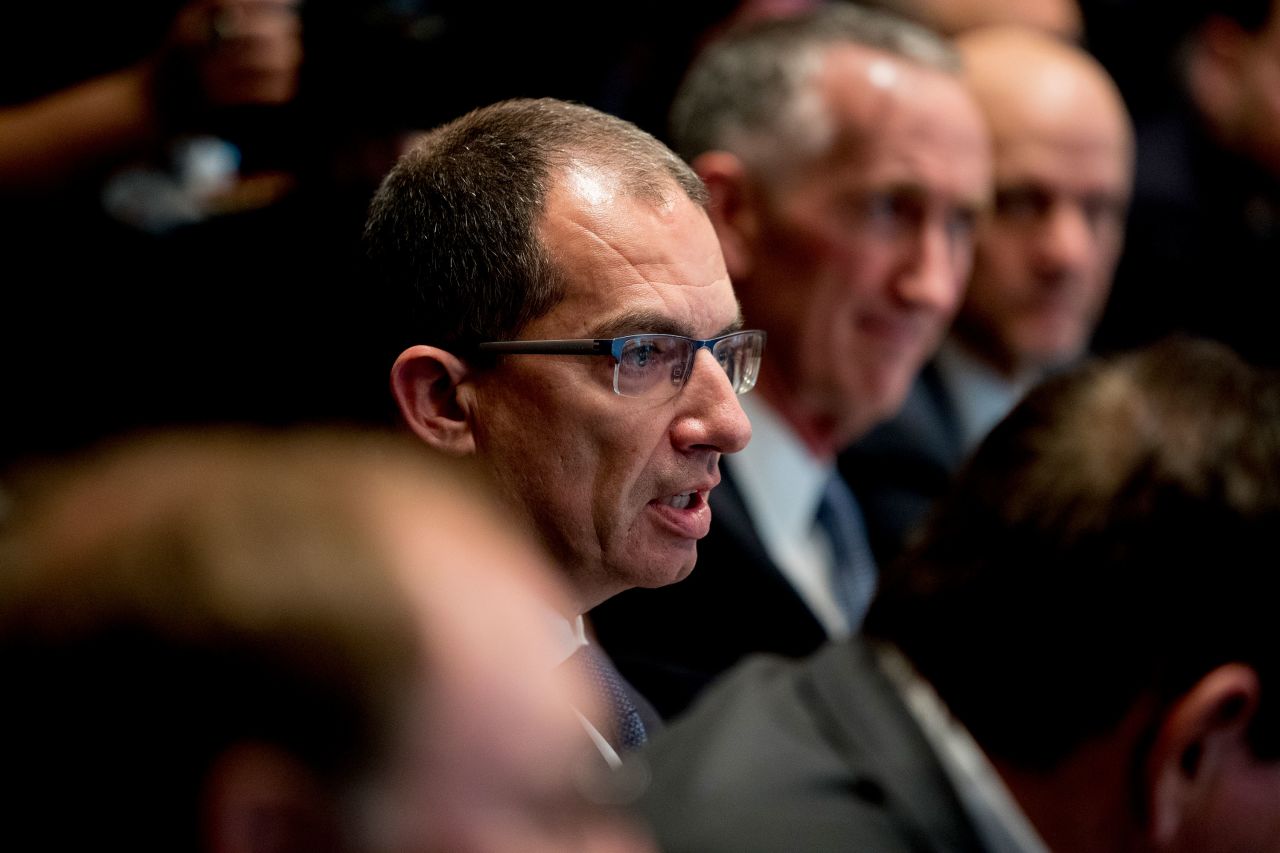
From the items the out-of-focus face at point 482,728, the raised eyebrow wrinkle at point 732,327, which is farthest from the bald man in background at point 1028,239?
the out-of-focus face at point 482,728

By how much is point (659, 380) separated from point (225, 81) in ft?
2.52

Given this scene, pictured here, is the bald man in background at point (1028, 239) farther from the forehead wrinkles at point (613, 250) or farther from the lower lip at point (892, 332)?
the forehead wrinkles at point (613, 250)

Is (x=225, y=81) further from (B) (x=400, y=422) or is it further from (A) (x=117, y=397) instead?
(B) (x=400, y=422)

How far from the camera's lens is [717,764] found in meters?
1.28

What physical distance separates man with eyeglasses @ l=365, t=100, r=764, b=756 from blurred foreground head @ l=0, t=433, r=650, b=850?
22.1 inches

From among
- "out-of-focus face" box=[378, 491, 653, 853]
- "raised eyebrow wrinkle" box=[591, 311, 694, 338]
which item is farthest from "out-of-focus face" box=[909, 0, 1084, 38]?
"out-of-focus face" box=[378, 491, 653, 853]

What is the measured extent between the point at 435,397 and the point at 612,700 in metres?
0.32

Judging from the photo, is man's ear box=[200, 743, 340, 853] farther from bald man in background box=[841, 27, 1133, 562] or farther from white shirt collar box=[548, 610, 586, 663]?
bald man in background box=[841, 27, 1133, 562]

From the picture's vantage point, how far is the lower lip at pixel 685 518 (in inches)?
53.0

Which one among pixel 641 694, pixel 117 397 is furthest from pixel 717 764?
pixel 117 397

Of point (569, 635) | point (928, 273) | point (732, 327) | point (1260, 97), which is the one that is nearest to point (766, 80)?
point (928, 273)

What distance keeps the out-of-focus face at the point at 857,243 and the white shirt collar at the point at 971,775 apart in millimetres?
940

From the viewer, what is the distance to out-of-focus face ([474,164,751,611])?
1.30 metres

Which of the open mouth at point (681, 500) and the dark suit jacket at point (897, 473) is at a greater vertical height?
the open mouth at point (681, 500)
